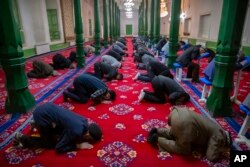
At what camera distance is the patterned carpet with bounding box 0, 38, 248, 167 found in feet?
6.73

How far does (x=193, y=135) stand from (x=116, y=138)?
933 millimetres

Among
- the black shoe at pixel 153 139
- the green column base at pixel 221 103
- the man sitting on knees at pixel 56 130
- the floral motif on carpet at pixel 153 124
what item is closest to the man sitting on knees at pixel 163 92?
the green column base at pixel 221 103

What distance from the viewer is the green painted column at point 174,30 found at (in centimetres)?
564

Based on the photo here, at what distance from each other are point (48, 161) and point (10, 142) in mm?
679

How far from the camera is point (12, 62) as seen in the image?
2.93 m

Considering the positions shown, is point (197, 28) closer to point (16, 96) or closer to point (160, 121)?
point (160, 121)

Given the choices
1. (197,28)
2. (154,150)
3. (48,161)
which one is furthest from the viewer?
(197,28)

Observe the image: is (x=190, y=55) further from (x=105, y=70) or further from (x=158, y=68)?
(x=105, y=70)

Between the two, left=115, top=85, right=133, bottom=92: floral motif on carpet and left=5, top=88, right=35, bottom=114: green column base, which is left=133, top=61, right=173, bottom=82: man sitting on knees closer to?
left=115, top=85, right=133, bottom=92: floral motif on carpet

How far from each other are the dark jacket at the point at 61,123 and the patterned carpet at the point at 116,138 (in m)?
0.11

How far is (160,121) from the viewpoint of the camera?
289cm

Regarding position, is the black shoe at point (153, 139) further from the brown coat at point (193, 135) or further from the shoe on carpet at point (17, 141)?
the shoe on carpet at point (17, 141)

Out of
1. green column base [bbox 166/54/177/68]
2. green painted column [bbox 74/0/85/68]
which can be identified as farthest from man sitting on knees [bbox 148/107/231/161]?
green painted column [bbox 74/0/85/68]

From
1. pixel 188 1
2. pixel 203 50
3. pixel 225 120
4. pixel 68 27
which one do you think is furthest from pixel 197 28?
pixel 225 120
